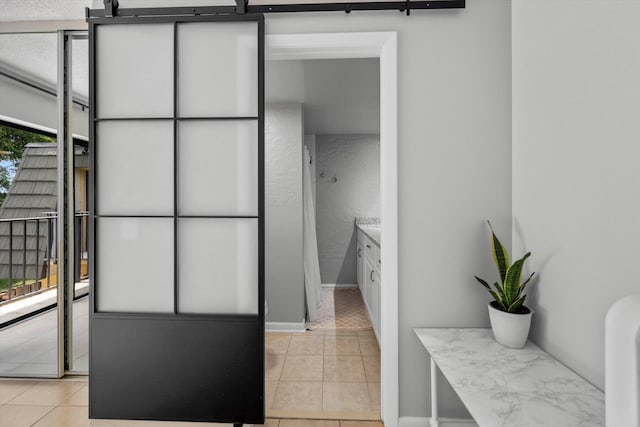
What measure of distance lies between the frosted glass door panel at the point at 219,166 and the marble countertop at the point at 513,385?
1202 mm

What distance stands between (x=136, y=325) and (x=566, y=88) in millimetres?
2348

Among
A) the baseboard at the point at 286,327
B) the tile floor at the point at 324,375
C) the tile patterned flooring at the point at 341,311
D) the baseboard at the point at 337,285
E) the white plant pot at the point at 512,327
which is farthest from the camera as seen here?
the baseboard at the point at 337,285

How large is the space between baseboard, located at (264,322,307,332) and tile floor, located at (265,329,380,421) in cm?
8

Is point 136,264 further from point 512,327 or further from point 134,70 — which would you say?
point 512,327

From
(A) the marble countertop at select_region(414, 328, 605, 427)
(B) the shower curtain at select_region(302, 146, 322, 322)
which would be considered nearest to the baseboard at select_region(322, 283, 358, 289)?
(B) the shower curtain at select_region(302, 146, 322, 322)

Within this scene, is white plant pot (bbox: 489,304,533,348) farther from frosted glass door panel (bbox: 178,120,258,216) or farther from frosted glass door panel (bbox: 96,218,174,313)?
frosted glass door panel (bbox: 96,218,174,313)

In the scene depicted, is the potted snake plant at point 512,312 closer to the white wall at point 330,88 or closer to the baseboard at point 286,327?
the white wall at point 330,88

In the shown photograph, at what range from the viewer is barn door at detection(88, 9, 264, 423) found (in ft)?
5.74

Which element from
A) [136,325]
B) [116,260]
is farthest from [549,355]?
[116,260]

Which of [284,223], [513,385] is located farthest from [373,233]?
[513,385]

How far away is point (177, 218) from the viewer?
177 cm

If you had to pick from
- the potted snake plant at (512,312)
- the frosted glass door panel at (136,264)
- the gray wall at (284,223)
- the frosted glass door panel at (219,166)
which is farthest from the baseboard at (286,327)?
the potted snake plant at (512,312)

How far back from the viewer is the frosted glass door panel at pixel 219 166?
1771mm

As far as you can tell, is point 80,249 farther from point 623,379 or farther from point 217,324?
point 623,379
